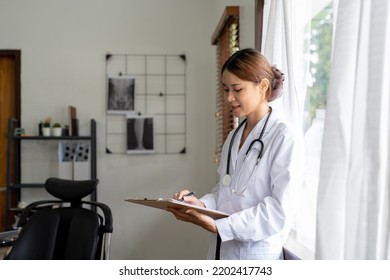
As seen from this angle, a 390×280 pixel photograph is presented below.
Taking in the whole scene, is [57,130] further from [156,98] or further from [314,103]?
[314,103]

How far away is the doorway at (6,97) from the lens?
4.06m

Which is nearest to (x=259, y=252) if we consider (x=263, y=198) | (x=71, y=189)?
(x=263, y=198)

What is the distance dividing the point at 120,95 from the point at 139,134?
38 cm

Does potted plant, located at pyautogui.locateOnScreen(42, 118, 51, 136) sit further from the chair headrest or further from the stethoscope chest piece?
the stethoscope chest piece

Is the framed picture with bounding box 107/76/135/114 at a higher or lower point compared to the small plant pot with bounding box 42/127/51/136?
higher

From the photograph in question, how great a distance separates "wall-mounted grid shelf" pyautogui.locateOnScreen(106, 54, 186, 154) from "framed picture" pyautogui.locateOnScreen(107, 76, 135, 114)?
20 mm

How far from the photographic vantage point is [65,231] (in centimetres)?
238

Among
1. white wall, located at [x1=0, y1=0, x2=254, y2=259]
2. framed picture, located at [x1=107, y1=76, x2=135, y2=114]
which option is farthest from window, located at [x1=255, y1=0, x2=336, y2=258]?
framed picture, located at [x1=107, y1=76, x2=135, y2=114]

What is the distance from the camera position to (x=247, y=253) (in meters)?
1.58

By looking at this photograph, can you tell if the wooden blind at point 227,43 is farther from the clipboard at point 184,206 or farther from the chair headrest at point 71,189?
the clipboard at point 184,206

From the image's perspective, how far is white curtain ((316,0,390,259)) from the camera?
1.10 m
